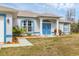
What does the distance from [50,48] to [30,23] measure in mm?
684

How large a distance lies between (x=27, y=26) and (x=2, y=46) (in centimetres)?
69

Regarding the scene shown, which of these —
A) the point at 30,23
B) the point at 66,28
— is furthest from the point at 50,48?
the point at 30,23

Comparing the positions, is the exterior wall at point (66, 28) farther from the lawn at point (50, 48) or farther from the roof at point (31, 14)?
the roof at point (31, 14)

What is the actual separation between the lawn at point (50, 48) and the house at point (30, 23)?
148mm

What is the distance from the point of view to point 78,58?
1485 inches

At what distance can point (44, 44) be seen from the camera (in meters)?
37.9

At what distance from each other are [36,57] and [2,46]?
0.76 m

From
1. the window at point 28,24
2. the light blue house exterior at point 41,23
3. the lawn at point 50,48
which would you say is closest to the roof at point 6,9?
the light blue house exterior at point 41,23

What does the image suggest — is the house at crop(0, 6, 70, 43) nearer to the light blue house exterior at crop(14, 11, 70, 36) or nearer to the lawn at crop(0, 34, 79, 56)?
the light blue house exterior at crop(14, 11, 70, 36)

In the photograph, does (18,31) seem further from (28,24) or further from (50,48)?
(50,48)

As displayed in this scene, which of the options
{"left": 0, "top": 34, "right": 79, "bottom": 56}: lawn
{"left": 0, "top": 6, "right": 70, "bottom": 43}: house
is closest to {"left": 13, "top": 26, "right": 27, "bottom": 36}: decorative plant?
{"left": 0, "top": 6, "right": 70, "bottom": 43}: house

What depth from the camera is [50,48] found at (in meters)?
37.9

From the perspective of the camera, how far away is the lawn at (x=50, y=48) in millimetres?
37844

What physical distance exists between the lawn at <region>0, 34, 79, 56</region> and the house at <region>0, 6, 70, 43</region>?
15 cm
